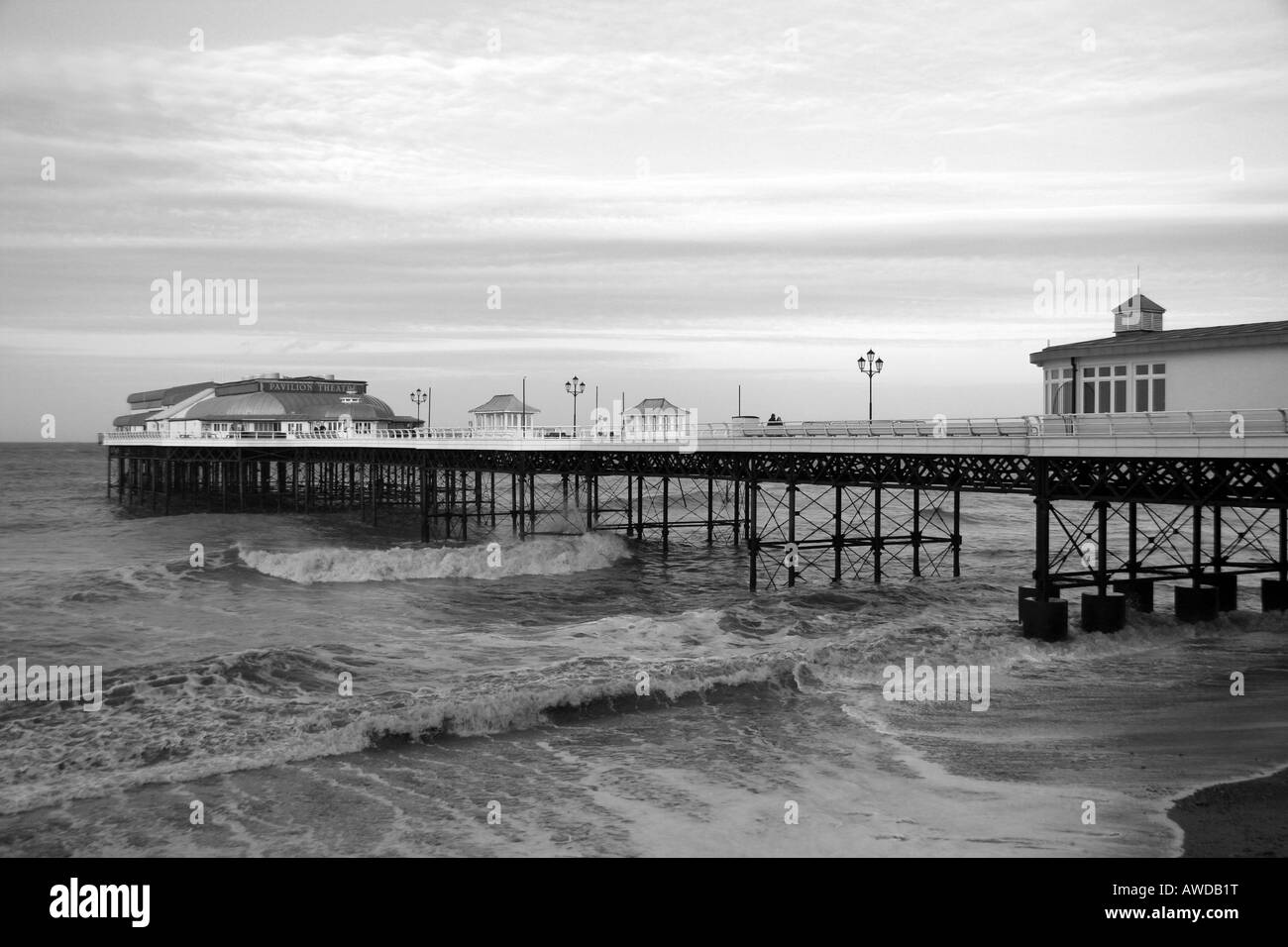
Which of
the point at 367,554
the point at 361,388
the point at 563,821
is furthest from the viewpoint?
the point at 361,388

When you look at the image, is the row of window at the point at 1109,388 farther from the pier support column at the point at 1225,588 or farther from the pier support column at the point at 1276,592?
the pier support column at the point at 1276,592

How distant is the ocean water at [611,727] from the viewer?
13.0 m

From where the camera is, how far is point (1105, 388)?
2583cm

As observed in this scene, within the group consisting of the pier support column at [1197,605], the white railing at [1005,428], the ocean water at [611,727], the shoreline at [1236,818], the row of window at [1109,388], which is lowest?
the ocean water at [611,727]

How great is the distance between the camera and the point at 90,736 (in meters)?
17.1

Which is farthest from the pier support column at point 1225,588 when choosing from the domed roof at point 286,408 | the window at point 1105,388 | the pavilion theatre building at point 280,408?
the domed roof at point 286,408

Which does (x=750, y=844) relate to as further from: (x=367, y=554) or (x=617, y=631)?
(x=367, y=554)

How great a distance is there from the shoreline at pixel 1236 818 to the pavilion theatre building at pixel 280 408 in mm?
74066

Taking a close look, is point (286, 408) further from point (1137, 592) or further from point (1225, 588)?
point (1225, 588)

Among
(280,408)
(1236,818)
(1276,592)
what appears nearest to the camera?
(1236,818)

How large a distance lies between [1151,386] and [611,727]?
1538 cm

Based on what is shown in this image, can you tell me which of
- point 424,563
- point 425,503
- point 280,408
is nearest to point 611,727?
point 424,563
